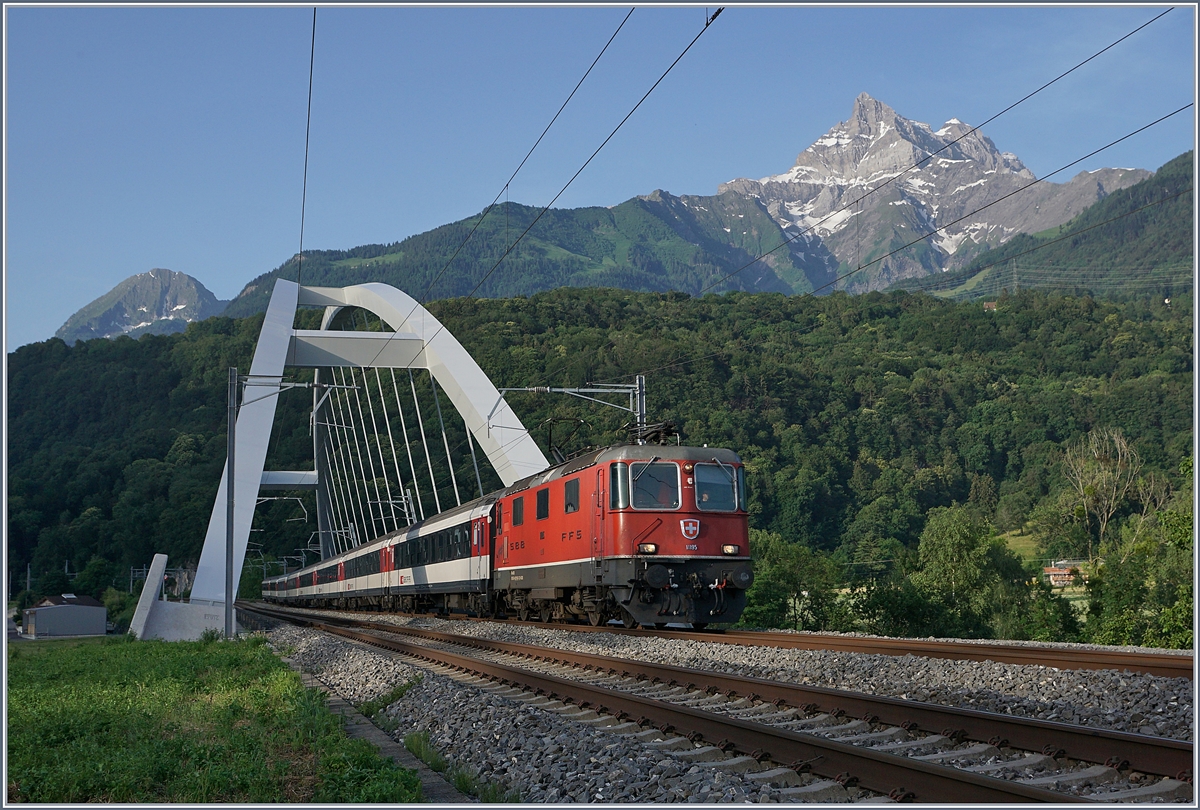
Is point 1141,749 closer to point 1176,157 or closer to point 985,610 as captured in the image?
point 985,610

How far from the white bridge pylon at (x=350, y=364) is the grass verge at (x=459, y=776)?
26.4 meters

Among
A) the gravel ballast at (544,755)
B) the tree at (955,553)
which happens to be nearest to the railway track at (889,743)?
the gravel ballast at (544,755)

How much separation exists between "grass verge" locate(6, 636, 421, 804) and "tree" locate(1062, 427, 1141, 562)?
66088mm

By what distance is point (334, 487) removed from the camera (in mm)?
77062

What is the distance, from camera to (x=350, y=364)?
4809 cm

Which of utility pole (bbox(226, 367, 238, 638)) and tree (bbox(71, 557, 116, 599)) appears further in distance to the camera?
tree (bbox(71, 557, 116, 599))

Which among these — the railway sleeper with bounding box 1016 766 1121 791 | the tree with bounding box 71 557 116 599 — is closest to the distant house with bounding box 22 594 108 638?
the tree with bounding box 71 557 116 599

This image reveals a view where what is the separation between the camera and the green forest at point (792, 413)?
237 ft

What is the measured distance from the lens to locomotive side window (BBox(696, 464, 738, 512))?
17781 millimetres

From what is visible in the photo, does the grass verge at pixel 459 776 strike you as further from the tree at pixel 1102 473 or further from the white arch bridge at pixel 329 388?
the tree at pixel 1102 473

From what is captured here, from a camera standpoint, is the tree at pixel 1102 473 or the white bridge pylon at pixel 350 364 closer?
the white bridge pylon at pixel 350 364

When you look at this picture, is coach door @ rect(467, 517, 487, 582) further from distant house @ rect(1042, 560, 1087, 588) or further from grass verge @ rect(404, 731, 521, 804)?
distant house @ rect(1042, 560, 1087, 588)

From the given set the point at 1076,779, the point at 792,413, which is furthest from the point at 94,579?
the point at 1076,779

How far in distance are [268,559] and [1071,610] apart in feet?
240
